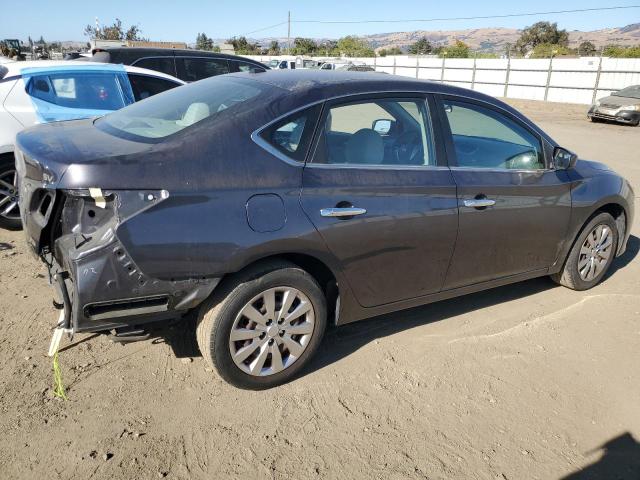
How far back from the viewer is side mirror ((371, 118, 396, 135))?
357 centimetres

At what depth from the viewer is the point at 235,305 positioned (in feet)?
9.39

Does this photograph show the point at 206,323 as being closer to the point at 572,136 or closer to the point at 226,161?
the point at 226,161

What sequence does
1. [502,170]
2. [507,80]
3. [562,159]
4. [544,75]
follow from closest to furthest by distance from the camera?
[502,170]
[562,159]
[544,75]
[507,80]

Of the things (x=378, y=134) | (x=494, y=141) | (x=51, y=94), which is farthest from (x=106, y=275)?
(x=51, y=94)

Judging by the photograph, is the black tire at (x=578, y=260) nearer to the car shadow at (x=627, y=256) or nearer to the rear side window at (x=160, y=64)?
the car shadow at (x=627, y=256)

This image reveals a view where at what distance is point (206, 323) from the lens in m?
2.89

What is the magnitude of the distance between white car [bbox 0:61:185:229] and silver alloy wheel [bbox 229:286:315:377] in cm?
370

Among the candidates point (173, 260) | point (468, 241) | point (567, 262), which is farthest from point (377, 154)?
point (567, 262)

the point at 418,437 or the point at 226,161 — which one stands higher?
the point at 226,161

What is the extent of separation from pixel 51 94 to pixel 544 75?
2787 centimetres

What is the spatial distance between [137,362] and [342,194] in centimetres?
169

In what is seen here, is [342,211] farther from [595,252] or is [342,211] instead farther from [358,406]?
[595,252]

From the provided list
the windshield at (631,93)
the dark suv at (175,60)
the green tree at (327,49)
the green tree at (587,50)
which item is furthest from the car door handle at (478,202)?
the green tree at (327,49)

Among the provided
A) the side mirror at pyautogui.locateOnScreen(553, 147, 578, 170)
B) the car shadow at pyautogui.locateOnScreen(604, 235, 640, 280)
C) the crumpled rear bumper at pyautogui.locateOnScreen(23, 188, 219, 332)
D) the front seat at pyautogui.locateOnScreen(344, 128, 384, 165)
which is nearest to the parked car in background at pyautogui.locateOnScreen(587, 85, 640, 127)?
the car shadow at pyautogui.locateOnScreen(604, 235, 640, 280)
